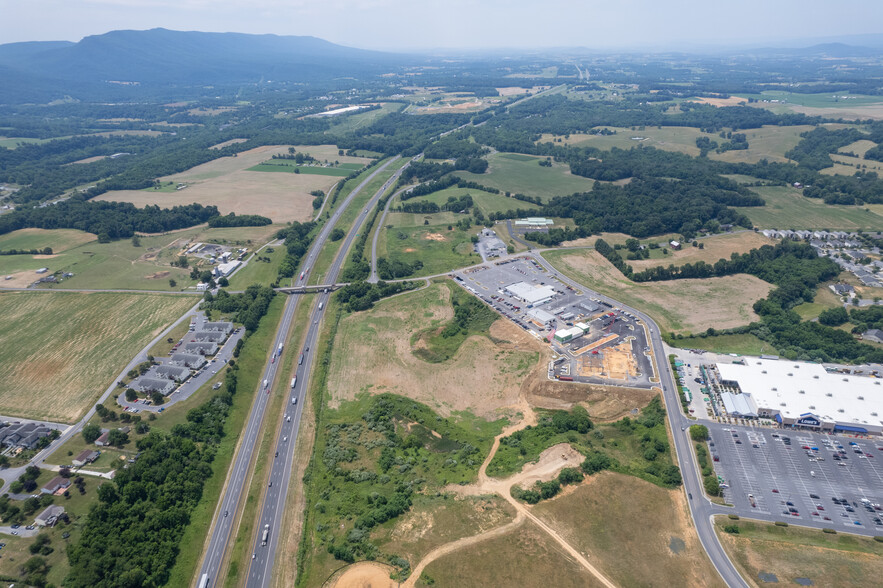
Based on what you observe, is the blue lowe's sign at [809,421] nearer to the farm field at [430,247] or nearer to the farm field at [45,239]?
the farm field at [430,247]

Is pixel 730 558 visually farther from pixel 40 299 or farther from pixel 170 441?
pixel 40 299

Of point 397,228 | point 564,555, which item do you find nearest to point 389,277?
point 397,228

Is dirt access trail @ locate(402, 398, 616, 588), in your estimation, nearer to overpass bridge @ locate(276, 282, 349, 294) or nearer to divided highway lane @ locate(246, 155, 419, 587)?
divided highway lane @ locate(246, 155, 419, 587)

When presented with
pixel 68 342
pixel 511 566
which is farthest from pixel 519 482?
pixel 68 342

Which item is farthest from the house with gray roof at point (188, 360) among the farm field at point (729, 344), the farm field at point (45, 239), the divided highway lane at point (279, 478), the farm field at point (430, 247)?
the farm field at point (729, 344)

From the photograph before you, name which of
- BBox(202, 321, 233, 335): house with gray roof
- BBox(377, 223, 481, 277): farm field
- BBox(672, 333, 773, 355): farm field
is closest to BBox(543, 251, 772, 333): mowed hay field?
BBox(672, 333, 773, 355): farm field
